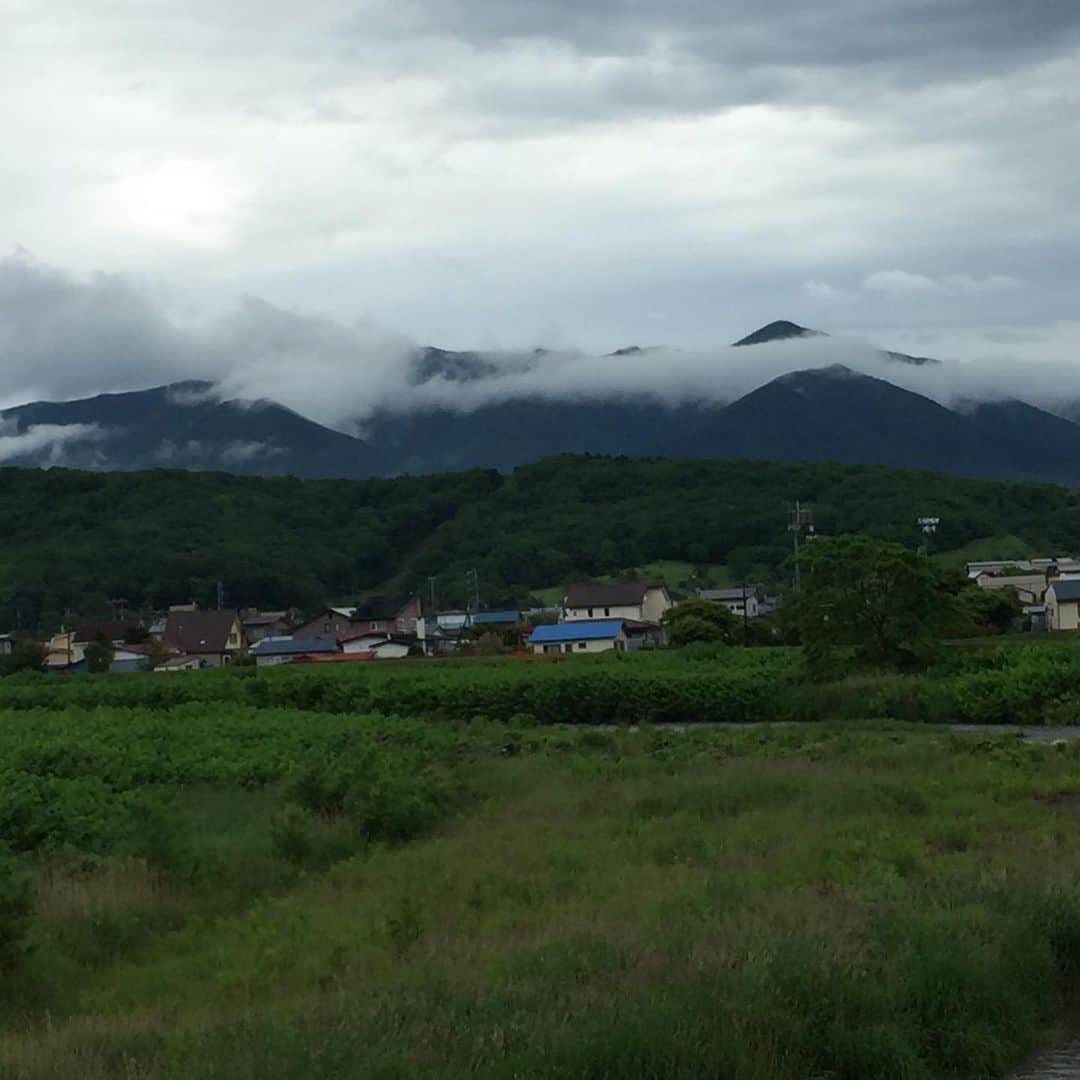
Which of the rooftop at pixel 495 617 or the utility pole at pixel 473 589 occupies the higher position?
the utility pole at pixel 473 589

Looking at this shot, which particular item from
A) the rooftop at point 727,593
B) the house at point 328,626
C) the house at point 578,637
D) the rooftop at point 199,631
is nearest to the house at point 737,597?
the rooftop at point 727,593

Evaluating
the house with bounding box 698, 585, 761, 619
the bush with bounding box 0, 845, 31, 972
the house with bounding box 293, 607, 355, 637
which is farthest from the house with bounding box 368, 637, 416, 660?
the bush with bounding box 0, 845, 31, 972

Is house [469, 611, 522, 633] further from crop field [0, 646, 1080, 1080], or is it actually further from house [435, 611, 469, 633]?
crop field [0, 646, 1080, 1080]

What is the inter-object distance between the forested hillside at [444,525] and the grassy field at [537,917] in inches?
3555

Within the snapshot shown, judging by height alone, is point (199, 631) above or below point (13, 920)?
below

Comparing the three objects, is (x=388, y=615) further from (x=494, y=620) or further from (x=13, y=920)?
(x=13, y=920)

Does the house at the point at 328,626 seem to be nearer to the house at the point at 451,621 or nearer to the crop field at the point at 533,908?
the house at the point at 451,621

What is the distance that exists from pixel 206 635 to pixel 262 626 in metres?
14.5

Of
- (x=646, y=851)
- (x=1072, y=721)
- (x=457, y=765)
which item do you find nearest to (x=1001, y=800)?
(x=646, y=851)

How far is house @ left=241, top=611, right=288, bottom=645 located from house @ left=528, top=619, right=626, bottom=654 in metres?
28.3

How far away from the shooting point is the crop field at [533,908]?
774cm

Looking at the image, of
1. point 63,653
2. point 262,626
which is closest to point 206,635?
point 63,653

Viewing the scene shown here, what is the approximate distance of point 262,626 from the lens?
4250 inches

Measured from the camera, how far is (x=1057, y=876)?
11.6 meters
